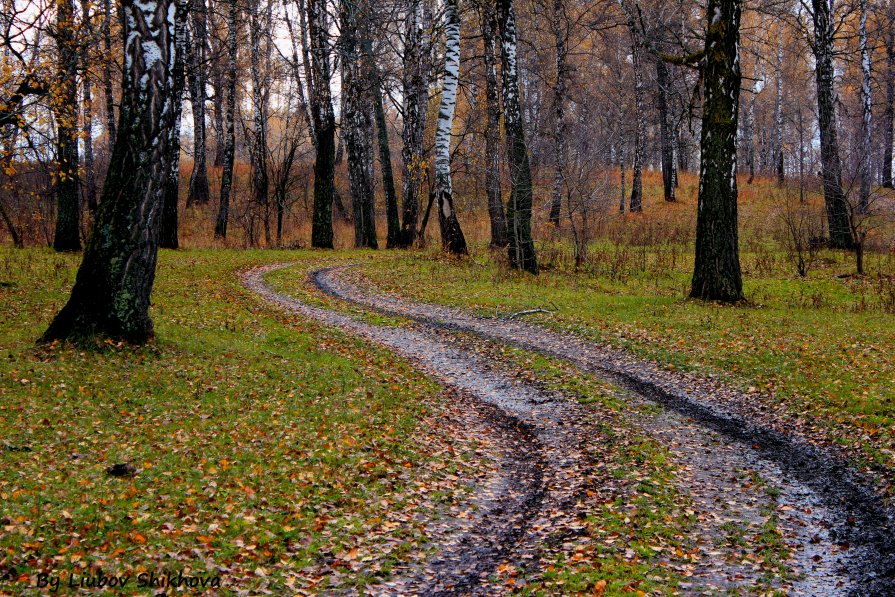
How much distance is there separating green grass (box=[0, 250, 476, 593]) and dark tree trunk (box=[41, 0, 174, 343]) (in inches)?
21.4

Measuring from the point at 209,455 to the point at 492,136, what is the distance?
17.3 metres

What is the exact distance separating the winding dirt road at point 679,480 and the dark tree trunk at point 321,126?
15.6 m

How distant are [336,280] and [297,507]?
1324 centimetres

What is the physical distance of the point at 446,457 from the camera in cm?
802

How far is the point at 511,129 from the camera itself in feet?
62.7

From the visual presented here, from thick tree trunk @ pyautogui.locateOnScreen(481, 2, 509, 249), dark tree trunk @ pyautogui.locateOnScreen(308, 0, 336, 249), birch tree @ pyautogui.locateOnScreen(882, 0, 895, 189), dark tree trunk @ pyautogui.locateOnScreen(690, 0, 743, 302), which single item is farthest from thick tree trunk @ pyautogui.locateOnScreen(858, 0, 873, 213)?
dark tree trunk @ pyautogui.locateOnScreen(308, 0, 336, 249)

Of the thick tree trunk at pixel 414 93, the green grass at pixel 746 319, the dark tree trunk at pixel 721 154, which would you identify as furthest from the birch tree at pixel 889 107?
the thick tree trunk at pixel 414 93

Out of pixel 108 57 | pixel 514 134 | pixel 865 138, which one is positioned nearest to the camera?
pixel 108 57

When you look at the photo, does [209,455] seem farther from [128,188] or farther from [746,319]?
[746,319]

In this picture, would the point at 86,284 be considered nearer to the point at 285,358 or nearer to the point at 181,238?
the point at 285,358

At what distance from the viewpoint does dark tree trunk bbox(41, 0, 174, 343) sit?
30.9 ft

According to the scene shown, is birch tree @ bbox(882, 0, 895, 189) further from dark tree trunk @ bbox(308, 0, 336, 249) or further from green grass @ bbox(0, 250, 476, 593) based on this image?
green grass @ bbox(0, 250, 476, 593)

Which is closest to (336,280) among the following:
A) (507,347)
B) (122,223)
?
(507,347)

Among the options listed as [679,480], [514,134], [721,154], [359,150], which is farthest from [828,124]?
[679,480]
